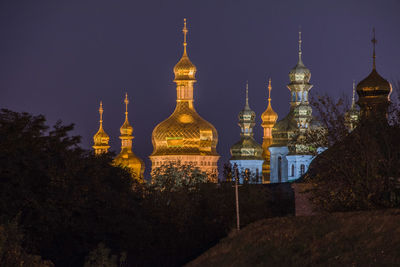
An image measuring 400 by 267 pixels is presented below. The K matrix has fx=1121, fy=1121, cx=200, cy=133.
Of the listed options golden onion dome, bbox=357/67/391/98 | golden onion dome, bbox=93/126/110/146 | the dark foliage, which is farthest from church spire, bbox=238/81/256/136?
the dark foliage

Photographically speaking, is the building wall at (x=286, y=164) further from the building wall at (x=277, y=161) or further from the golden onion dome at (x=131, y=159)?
the golden onion dome at (x=131, y=159)

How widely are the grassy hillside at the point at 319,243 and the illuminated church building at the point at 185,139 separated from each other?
235 feet

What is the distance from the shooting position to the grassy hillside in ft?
116

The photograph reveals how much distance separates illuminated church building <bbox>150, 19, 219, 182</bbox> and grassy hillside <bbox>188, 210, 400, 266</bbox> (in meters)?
71.6

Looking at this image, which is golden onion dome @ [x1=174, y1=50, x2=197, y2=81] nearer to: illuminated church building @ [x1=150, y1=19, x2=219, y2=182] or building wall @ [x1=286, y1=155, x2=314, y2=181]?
illuminated church building @ [x1=150, y1=19, x2=219, y2=182]

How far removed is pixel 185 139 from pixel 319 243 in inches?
3156

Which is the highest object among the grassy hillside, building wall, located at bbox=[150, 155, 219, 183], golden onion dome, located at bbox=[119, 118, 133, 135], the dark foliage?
→ golden onion dome, located at bbox=[119, 118, 133, 135]

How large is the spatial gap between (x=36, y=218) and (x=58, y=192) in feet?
4.43

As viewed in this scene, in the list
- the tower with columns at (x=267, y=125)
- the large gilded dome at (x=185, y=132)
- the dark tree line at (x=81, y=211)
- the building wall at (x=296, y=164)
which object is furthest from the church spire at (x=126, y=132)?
the dark tree line at (x=81, y=211)

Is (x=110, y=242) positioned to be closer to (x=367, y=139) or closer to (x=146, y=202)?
(x=146, y=202)

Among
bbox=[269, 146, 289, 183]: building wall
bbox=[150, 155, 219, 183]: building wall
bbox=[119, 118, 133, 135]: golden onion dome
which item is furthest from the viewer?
bbox=[119, 118, 133, 135]: golden onion dome

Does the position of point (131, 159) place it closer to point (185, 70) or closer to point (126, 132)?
point (126, 132)

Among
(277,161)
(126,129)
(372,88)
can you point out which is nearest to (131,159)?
(126,129)

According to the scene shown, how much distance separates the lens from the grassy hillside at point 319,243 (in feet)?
116
